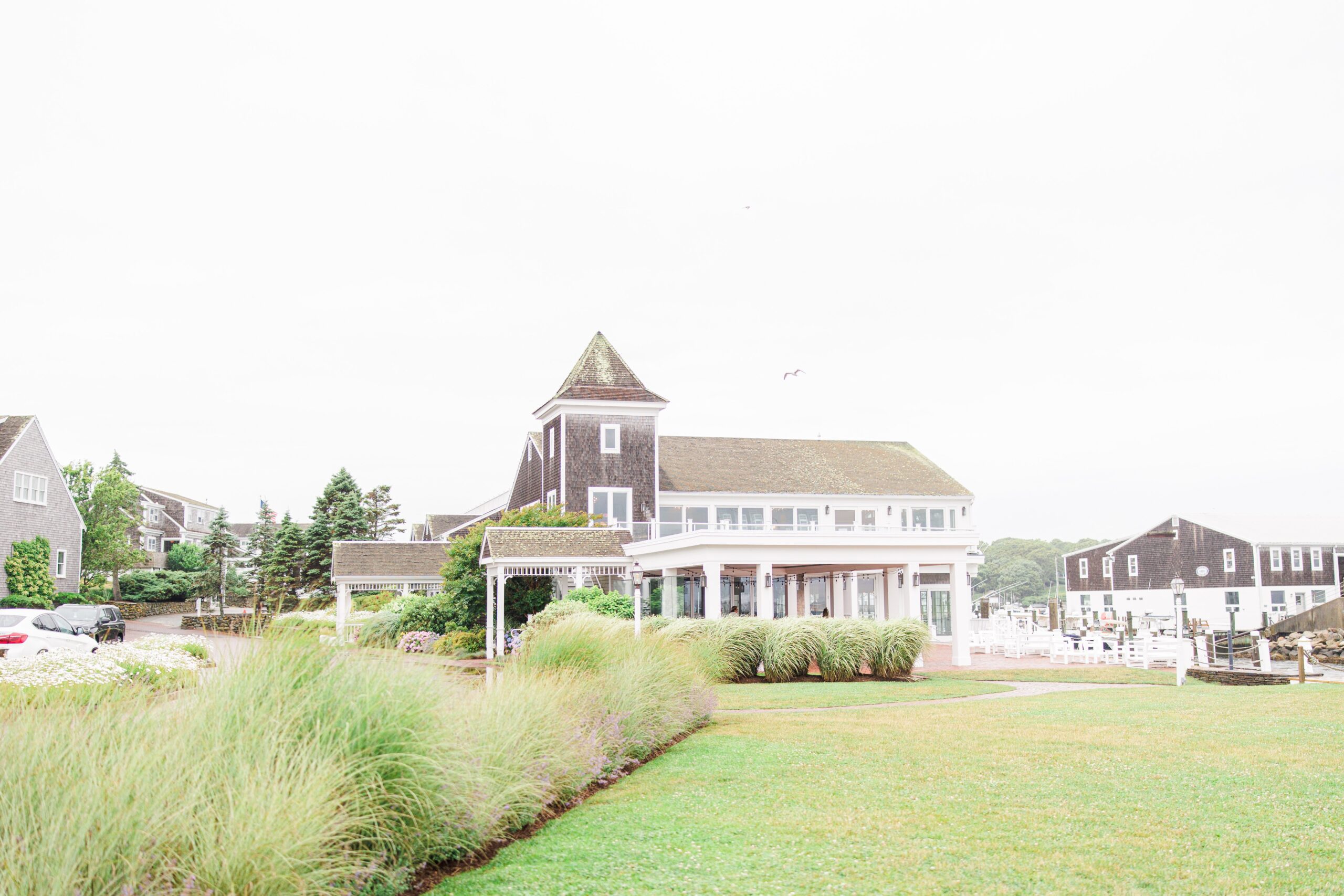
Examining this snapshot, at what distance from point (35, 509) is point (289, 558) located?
602 inches

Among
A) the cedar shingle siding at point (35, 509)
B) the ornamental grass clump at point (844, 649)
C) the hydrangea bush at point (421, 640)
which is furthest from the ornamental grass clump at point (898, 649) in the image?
the cedar shingle siding at point (35, 509)

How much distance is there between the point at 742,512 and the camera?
44625mm

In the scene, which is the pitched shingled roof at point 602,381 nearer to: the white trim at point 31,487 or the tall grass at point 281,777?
the white trim at point 31,487

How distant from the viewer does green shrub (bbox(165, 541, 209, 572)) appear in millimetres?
74250

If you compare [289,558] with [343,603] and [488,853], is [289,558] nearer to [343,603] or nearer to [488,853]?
[343,603]

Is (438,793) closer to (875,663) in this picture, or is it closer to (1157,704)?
(1157,704)

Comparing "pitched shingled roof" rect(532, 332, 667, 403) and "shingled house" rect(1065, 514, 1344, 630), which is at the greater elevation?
"pitched shingled roof" rect(532, 332, 667, 403)

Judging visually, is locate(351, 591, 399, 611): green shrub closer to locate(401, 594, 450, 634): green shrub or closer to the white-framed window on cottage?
locate(401, 594, 450, 634): green shrub

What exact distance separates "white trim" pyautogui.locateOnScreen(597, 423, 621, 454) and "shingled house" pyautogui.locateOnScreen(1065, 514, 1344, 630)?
27.3 metres

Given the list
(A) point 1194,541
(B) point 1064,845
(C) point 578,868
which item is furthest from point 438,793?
(A) point 1194,541

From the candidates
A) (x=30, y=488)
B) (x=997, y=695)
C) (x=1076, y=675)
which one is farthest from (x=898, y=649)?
(x=30, y=488)

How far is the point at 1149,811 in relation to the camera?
26.9ft

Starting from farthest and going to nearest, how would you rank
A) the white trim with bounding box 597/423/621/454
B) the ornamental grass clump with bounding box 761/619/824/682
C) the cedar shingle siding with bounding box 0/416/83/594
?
1. the cedar shingle siding with bounding box 0/416/83/594
2. the white trim with bounding box 597/423/621/454
3. the ornamental grass clump with bounding box 761/619/824/682

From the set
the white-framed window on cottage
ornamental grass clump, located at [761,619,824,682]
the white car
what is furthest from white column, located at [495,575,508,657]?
the white car
